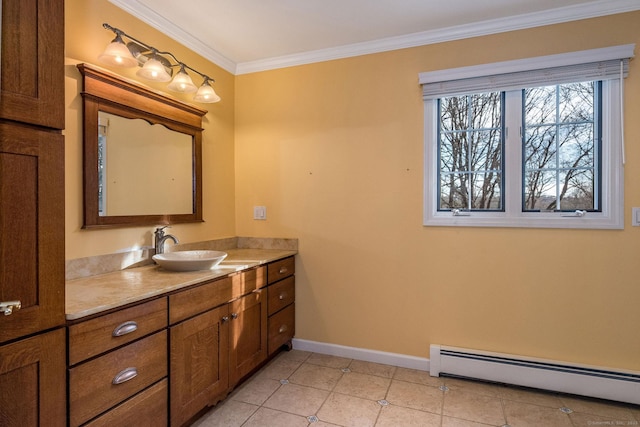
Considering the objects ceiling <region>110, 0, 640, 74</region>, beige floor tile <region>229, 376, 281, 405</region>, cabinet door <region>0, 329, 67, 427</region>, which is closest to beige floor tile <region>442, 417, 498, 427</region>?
beige floor tile <region>229, 376, 281, 405</region>

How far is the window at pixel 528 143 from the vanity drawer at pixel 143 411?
6.40ft

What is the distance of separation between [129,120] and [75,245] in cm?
80

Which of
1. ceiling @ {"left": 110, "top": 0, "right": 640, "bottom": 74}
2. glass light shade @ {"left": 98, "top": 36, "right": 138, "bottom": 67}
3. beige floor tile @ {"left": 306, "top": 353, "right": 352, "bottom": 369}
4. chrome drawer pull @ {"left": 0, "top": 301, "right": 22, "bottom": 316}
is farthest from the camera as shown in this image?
beige floor tile @ {"left": 306, "top": 353, "right": 352, "bottom": 369}

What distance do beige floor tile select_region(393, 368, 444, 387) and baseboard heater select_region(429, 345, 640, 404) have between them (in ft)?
0.15

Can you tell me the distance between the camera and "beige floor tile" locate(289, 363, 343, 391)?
2318mm

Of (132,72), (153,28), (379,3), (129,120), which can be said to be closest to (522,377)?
(379,3)

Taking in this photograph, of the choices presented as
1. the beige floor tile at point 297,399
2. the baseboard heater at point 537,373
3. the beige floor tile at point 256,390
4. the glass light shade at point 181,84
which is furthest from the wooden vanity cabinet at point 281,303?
the glass light shade at point 181,84

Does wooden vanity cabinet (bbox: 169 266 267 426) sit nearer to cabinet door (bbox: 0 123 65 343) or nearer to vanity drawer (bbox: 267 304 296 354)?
vanity drawer (bbox: 267 304 296 354)

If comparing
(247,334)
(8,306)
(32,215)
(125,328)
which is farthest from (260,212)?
(8,306)

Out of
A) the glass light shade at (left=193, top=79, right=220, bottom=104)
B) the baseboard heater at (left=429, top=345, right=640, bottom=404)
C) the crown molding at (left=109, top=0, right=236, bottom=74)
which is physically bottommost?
the baseboard heater at (left=429, top=345, right=640, bottom=404)

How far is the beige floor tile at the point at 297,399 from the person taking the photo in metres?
2.03

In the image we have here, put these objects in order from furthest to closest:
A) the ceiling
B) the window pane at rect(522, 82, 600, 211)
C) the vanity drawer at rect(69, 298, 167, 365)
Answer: the window pane at rect(522, 82, 600, 211) < the ceiling < the vanity drawer at rect(69, 298, 167, 365)

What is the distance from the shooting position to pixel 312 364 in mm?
2613

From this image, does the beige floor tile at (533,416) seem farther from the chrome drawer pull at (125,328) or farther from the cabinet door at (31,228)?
the cabinet door at (31,228)
